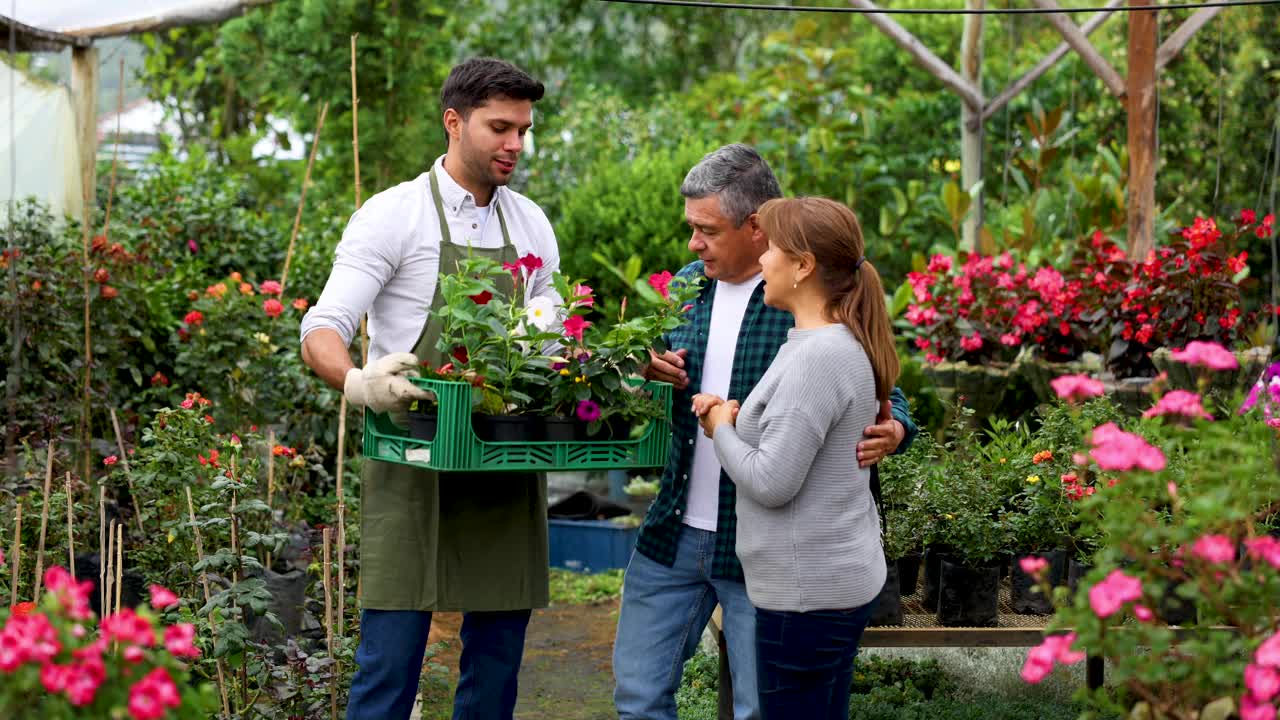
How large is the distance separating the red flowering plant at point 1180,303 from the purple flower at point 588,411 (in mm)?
3002

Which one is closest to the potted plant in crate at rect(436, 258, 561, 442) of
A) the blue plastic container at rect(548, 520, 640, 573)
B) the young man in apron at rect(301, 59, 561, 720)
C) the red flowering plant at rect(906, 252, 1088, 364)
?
the young man in apron at rect(301, 59, 561, 720)

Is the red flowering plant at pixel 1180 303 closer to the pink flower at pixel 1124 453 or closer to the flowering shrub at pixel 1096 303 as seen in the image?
the flowering shrub at pixel 1096 303

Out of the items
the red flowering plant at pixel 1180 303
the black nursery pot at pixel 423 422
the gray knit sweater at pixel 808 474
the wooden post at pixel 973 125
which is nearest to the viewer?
the gray knit sweater at pixel 808 474

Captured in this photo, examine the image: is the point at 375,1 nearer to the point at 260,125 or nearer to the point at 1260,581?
the point at 260,125

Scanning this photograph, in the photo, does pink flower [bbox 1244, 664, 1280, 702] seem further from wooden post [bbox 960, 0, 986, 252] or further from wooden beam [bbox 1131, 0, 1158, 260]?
wooden post [bbox 960, 0, 986, 252]

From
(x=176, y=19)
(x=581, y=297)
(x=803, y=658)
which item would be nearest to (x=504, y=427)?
(x=581, y=297)

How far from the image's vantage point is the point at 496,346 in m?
2.37

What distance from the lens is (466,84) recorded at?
8.27ft

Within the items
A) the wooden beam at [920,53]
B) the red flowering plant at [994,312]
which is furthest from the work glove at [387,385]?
the wooden beam at [920,53]

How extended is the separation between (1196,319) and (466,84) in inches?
125

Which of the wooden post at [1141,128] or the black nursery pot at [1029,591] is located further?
the wooden post at [1141,128]

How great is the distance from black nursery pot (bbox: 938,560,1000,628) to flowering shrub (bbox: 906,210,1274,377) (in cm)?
194

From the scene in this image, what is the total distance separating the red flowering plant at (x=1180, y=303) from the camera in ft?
15.5

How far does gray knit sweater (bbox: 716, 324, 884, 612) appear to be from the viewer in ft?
7.12
